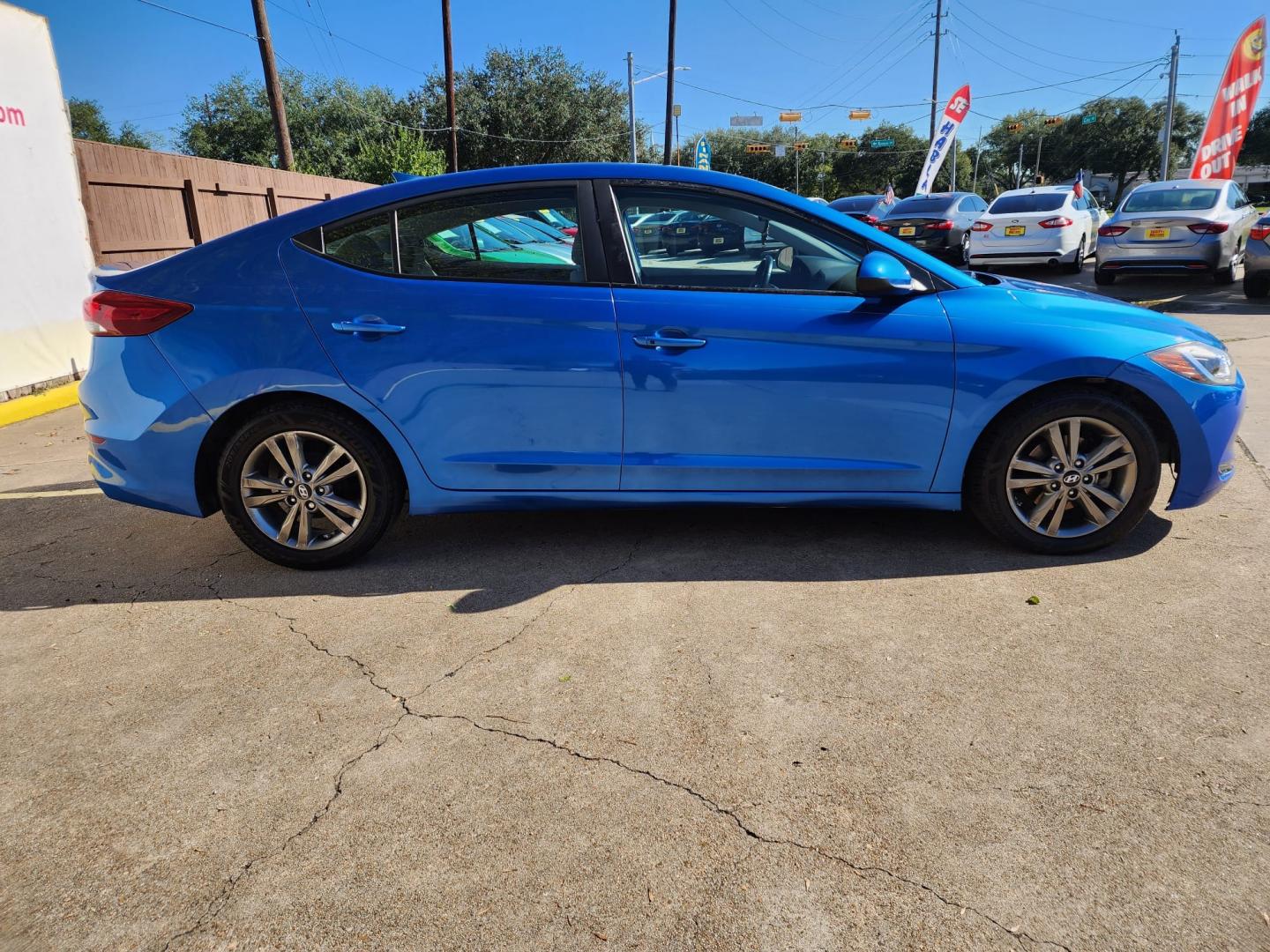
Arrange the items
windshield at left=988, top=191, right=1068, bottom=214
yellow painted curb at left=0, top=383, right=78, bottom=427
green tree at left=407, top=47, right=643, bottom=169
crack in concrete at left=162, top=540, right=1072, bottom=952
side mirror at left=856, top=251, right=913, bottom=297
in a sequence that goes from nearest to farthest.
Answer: crack in concrete at left=162, top=540, right=1072, bottom=952 → side mirror at left=856, top=251, right=913, bottom=297 → yellow painted curb at left=0, top=383, right=78, bottom=427 → windshield at left=988, top=191, right=1068, bottom=214 → green tree at left=407, top=47, right=643, bottom=169

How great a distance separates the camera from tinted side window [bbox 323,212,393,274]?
3.55 meters

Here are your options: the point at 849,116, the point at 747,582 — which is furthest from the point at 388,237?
the point at 849,116

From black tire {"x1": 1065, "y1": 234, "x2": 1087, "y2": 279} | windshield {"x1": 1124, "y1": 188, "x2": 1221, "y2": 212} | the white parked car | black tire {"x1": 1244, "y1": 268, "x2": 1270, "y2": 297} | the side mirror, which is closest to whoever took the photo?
the side mirror

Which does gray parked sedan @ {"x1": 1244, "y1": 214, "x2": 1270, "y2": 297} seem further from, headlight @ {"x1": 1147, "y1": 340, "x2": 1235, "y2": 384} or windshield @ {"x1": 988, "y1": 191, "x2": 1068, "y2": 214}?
headlight @ {"x1": 1147, "y1": 340, "x2": 1235, "y2": 384}

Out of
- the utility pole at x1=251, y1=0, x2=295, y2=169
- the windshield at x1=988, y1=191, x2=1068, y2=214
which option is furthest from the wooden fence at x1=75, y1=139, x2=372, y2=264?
the windshield at x1=988, y1=191, x2=1068, y2=214

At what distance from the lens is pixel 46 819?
7.32 feet

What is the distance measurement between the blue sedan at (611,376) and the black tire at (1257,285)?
30.9 ft

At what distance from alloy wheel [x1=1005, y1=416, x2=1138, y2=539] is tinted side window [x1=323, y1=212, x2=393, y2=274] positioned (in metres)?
2.67

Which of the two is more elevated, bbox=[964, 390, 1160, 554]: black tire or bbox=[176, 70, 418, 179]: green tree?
bbox=[176, 70, 418, 179]: green tree

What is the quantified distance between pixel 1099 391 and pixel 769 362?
1.36 m

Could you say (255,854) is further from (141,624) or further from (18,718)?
(141,624)

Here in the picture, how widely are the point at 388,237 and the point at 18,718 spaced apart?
2.11 meters

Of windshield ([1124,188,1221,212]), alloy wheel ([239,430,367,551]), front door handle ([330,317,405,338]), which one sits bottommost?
alloy wheel ([239,430,367,551])

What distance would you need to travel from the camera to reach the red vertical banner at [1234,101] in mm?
19500
